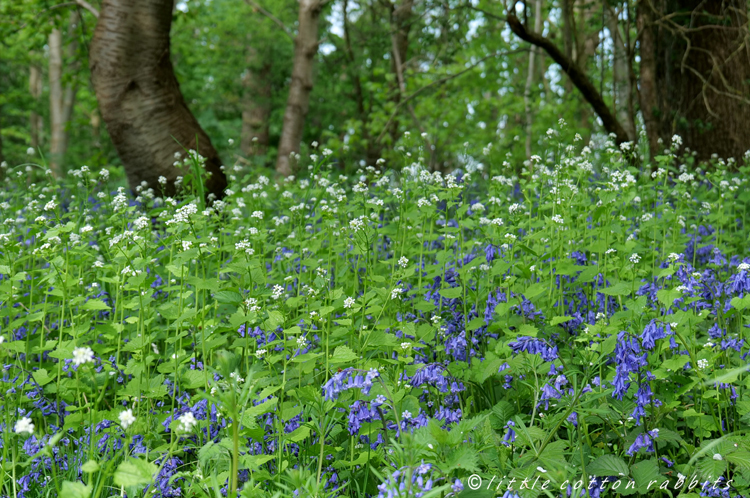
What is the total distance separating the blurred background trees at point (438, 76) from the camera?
6.72 meters

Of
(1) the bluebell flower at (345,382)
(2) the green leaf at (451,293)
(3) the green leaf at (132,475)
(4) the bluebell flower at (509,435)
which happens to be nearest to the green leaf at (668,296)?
(4) the bluebell flower at (509,435)

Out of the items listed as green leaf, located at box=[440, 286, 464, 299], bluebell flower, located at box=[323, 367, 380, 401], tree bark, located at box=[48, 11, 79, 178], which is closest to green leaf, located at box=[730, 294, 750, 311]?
green leaf, located at box=[440, 286, 464, 299]

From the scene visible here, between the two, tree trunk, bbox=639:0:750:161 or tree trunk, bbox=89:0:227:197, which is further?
tree trunk, bbox=639:0:750:161

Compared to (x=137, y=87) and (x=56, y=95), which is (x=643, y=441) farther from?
(x=56, y=95)

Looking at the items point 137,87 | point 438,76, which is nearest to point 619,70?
point 438,76

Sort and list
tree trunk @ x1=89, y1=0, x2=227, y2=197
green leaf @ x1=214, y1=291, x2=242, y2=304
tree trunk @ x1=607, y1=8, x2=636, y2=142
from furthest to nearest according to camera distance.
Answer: tree trunk @ x1=607, y1=8, x2=636, y2=142 → tree trunk @ x1=89, y1=0, x2=227, y2=197 → green leaf @ x1=214, y1=291, x2=242, y2=304

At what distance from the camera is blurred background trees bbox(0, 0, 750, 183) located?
265 inches

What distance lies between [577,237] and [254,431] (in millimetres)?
2170

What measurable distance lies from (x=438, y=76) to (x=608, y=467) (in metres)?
8.90

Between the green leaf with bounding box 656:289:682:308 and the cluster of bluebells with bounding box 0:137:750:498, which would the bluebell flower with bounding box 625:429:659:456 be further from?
the green leaf with bounding box 656:289:682:308

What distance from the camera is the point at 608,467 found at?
201cm

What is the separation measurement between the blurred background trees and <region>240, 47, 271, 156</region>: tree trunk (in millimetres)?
62

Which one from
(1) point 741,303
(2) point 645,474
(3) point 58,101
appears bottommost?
(2) point 645,474

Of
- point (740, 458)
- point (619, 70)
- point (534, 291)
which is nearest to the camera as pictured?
point (740, 458)
